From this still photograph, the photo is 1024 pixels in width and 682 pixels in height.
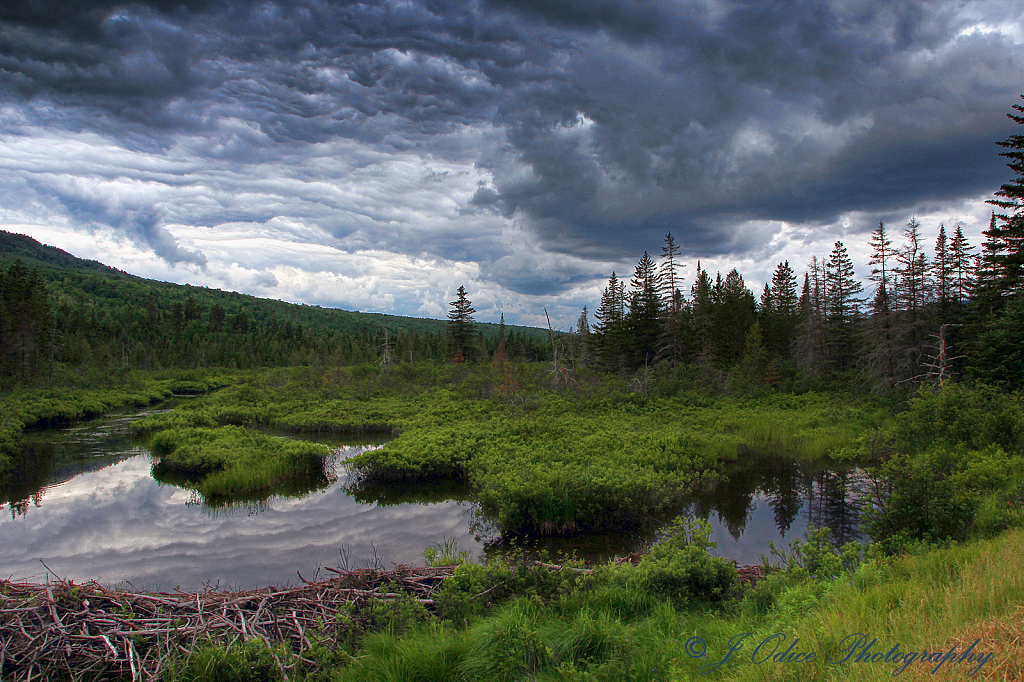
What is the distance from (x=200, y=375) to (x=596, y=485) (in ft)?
240

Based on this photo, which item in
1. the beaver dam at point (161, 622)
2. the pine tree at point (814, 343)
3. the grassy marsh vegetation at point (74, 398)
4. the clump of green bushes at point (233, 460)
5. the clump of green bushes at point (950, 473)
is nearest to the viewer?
the beaver dam at point (161, 622)

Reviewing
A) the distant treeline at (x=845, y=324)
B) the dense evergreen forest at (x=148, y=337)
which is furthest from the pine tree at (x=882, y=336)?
the dense evergreen forest at (x=148, y=337)

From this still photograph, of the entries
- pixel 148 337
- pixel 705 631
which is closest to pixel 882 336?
pixel 705 631

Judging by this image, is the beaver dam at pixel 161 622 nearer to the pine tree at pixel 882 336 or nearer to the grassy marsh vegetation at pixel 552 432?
the grassy marsh vegetation at pixel 552 432

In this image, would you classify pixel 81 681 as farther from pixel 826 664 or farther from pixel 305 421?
pixel 305 421

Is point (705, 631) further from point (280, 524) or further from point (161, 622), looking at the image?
point (280, 524)

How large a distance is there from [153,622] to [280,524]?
8.86 m

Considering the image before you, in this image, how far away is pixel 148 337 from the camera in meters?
97.2

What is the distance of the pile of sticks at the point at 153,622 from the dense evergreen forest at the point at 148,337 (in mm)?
46901

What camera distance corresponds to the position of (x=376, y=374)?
52.2m

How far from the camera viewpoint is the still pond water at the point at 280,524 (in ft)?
41.0

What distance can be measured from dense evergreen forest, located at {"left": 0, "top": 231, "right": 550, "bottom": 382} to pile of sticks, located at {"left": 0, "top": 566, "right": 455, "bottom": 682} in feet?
154

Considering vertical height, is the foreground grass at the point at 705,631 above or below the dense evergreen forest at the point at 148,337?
below

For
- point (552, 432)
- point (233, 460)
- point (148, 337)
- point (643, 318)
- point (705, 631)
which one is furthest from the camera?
point (148, 337)
